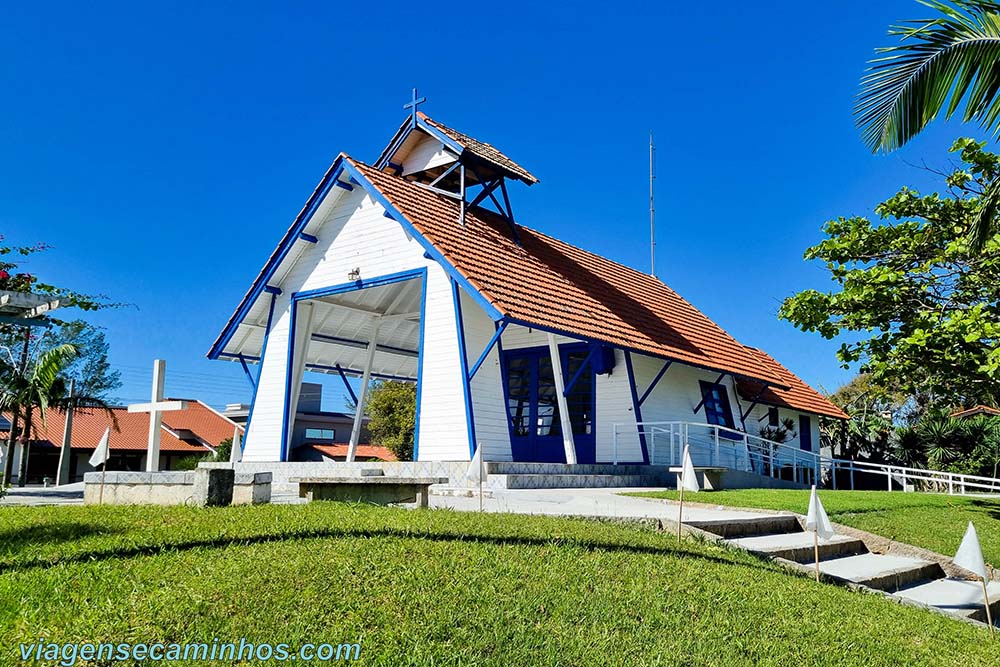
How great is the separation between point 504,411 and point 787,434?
13.7m

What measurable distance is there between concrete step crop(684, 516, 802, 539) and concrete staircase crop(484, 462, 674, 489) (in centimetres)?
506

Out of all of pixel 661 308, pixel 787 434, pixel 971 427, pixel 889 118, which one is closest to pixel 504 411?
pixel 661 308

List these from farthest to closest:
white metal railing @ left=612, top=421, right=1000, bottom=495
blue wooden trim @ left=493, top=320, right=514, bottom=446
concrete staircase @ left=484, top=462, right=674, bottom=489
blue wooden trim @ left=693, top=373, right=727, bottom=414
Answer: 1. blue wooden trim @ left=693, top=373, right=727, bottom=414
2. white metal railing @ left=612, top=421, right=1000, bottom=495
3. blue wooden trim @ left=493, top=320, right=514, bottom=446
4. concrete staircase @ left=484, top=462, right=674, bottom=489

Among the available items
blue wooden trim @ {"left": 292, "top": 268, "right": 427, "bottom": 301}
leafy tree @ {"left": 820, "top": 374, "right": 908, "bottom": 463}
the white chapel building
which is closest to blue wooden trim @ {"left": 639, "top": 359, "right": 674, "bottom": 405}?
the white chapel building

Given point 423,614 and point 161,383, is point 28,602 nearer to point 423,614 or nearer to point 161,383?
point 423,614

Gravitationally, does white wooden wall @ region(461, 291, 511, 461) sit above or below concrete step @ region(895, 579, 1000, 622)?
above

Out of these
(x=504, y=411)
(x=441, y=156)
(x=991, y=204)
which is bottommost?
(x=504, y=411)

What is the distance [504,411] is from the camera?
653 inches

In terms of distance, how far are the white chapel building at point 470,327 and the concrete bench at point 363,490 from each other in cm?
452

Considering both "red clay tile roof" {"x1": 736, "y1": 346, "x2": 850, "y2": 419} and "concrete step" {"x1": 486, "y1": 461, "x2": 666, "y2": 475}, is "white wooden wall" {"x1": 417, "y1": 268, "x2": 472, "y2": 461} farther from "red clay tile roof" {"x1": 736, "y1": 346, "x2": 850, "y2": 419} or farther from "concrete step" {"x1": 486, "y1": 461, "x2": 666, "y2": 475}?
"red clay tile roof" {"x1": 736, "y1": 346, "x2": 850, "y2": 419}

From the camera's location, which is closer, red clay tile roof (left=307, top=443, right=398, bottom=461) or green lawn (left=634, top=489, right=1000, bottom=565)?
green lawn (left=634, top=489, right=1000, bottom=565)

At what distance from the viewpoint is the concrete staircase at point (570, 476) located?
557 inches

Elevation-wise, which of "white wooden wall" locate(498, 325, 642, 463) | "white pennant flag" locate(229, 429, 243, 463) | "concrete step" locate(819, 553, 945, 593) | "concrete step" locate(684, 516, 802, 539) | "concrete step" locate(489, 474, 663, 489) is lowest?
"concrete step" locate(819, 553, 945, 593)

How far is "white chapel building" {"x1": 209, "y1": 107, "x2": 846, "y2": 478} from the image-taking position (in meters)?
15.7
